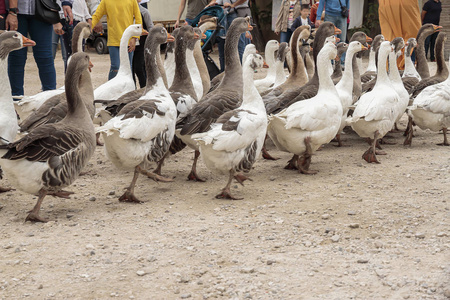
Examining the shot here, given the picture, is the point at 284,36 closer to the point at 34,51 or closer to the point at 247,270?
the point at 34,51

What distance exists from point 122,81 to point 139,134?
8.34ft

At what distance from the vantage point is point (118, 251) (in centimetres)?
418

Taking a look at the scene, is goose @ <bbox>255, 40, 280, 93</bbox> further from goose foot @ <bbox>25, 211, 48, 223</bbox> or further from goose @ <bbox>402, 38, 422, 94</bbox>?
goose foot @ <bbox>25, 211, 48, 223</bbox>

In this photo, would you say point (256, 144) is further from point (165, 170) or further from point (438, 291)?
point (438, 291)

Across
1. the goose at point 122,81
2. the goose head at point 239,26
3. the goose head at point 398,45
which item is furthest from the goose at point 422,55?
the goose at point 122,81

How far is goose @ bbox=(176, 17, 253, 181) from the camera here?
595 centimetres

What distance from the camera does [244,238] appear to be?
4.41 meters

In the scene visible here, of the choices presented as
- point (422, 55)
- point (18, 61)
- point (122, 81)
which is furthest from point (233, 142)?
point (422, 55)

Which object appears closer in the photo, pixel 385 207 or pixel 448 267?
pixel 448 267

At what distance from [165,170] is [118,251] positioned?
2528mm

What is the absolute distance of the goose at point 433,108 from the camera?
23.6 ft

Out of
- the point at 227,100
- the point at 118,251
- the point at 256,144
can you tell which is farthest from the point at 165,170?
the point at 118,251

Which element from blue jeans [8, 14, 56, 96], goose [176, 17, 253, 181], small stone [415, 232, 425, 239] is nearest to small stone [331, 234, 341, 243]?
small stone [415, 232, 425, 239]

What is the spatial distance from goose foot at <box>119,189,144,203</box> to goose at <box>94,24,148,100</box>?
2323mm
